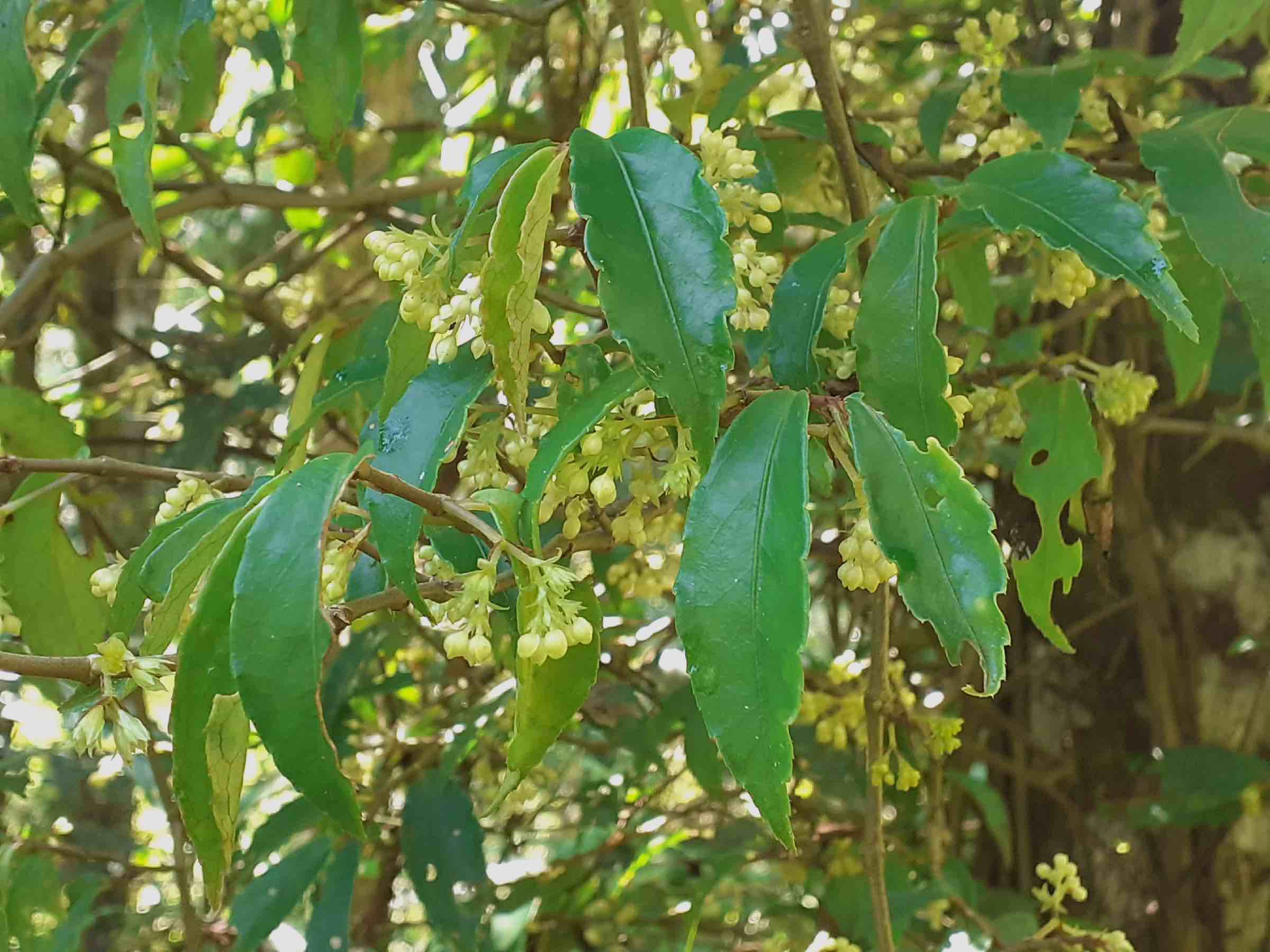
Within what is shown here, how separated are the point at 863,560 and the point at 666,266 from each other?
189mm

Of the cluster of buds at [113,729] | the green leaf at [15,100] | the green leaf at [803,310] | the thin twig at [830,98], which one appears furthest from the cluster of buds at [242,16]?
the cluster of buds at [113,729]

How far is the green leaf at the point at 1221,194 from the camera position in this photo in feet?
2.25

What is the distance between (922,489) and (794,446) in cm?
6

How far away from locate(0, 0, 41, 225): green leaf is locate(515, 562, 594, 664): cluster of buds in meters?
0.59

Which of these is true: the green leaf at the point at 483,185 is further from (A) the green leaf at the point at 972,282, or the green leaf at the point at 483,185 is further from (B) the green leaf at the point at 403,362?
(A) the green leaf at the point at 972,282

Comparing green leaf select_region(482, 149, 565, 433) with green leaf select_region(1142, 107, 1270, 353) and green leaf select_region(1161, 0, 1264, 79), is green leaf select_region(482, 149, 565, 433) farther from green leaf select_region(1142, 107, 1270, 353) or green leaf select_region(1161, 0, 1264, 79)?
green leaf select_region(1161, 0, 1264, 79)

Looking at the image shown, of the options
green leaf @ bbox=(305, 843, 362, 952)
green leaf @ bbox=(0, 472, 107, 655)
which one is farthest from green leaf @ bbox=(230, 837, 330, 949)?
green leaf @ bbox=(0, 472, 107, 655)

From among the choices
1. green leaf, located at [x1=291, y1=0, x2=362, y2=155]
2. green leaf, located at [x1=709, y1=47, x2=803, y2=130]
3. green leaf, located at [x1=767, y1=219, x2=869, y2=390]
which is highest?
green leaf, located at [x1=291, y1=0, x2=362, y2=155]

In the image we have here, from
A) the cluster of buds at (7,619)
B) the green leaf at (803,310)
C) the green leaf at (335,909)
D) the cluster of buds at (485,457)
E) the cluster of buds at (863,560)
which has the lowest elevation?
the green leaf at (335,909)

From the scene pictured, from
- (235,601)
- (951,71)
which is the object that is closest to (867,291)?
(235,601)

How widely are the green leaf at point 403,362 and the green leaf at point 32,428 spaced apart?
1.43 ft

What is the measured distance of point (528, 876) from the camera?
143 cm

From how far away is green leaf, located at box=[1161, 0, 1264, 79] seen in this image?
847 millimetres

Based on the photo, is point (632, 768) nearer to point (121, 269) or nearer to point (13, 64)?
point (13, 64)
